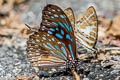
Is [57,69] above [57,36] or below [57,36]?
below

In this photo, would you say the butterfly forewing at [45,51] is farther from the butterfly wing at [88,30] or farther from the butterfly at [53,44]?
the butterfly wing at [88,30]

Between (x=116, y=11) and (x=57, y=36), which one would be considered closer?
(x=57, y=36)

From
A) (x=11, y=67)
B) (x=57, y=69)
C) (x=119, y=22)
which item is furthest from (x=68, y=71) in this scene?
(x=119, y=22)

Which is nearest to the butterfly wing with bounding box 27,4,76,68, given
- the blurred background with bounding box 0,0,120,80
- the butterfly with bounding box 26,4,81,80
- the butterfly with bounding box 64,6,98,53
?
the butterfly with bounding box 26,4,81,80

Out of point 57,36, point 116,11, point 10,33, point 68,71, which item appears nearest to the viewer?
point 57,36

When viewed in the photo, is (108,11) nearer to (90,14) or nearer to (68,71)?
(90,14)

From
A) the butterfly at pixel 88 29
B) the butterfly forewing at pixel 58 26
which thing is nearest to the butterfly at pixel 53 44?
the butterfly forewing at pixel 58 26
